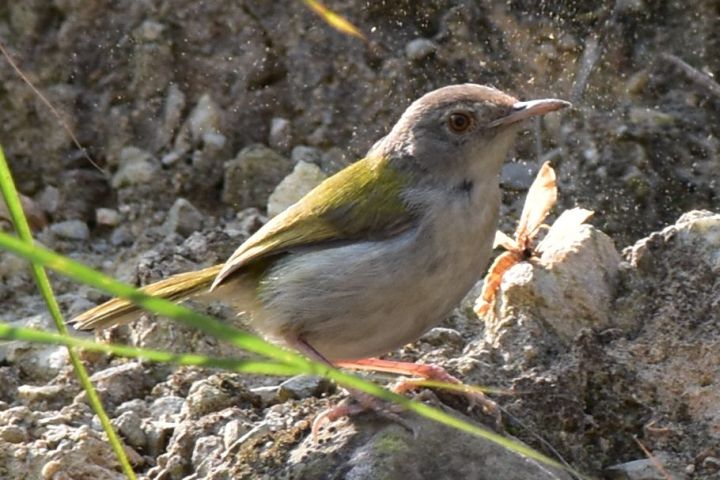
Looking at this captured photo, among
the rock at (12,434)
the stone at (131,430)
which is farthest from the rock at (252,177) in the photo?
the rock at (12,434)

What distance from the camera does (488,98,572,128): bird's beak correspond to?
4723 millimetres

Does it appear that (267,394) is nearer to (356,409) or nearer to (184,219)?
(356,409)

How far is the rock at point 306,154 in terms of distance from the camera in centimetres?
661

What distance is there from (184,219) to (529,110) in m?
2.20

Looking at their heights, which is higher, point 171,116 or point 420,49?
point 171,116

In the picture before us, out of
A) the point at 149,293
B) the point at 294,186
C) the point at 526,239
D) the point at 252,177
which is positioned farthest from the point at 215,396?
the point at 252,177

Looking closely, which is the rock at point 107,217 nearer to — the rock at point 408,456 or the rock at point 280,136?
the rock at point 280,136

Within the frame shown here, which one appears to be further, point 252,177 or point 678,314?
point 252,177

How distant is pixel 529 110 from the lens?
15.7ft

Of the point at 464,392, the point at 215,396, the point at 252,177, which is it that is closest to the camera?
the point at 464,392

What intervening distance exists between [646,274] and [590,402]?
639mm

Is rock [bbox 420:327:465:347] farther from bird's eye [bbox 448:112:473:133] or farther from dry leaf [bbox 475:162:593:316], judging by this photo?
bird's eye [bbox 448:112:473:133]

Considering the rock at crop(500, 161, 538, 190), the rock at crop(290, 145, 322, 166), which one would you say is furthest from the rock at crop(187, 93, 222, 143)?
the rock at crop(500, 161, 538, 190)

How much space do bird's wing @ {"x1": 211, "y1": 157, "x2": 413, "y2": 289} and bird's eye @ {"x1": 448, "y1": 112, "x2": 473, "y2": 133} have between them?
0.29 meters
